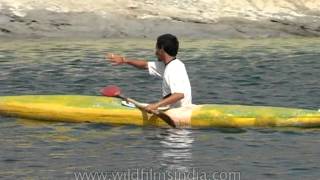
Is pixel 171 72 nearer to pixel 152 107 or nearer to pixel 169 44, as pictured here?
pixel 169 44

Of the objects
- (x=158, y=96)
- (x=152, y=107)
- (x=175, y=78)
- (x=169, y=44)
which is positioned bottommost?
(x=158, y=96)

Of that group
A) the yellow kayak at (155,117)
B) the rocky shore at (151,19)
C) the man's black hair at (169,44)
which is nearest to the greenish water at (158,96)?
the yellow kayak at (155,117)

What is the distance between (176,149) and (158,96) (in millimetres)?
5891

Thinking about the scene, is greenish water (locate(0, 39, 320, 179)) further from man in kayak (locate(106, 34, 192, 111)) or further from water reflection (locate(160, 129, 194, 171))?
man in kayak (locate(106, 34, 192, 111))

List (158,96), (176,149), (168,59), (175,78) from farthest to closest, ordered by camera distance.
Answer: (158,96) < (168,59) < (175,78) < (176,149)

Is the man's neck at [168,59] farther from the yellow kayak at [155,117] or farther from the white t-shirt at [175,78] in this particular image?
the yellow kayak at [155,117]

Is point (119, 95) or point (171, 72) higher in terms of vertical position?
point (171, 72)

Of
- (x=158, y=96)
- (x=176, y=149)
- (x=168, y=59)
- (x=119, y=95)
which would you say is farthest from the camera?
(x=158, y=96)

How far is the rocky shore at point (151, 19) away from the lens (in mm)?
30781

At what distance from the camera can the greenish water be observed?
11352mm

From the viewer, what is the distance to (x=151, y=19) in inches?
1253

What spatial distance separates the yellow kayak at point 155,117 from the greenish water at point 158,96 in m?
0.13

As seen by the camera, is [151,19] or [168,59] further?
[151,19]

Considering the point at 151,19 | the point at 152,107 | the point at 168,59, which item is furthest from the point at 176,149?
the point at 151,19
